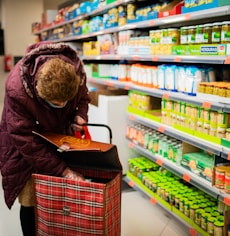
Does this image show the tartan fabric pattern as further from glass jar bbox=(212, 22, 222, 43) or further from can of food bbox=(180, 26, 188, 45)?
can of food bbox=(180, 26, 188, 45)

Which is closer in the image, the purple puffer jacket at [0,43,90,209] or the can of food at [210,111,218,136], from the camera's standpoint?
the purple puffer jacket at [0,43,90,209]

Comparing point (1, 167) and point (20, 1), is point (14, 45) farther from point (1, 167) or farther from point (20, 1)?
point (1, 167)

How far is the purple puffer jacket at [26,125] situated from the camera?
1896 mm

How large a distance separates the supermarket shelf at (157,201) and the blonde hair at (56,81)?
5.44 feet

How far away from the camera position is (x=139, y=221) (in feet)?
10.4

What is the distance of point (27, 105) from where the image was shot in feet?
6.21

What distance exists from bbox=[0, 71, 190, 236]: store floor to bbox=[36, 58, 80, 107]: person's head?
163cm

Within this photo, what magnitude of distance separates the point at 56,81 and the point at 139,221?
190 centimetres

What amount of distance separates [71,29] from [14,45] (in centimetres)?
512

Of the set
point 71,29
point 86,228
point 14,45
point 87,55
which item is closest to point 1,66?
point 14,45

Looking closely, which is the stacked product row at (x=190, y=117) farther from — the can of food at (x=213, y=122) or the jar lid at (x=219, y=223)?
the jar lid at (x=219, y=223)

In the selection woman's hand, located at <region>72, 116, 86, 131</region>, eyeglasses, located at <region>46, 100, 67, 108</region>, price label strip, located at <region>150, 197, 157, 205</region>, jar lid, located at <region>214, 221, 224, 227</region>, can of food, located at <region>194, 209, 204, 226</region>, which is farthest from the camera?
price label strip, located at <region>150, 197, 157, 205</region>

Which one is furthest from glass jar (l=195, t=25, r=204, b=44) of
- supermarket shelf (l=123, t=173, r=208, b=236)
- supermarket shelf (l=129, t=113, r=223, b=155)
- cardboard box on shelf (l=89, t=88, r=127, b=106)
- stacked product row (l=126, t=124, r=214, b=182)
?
cardboard box on shelf (l=89, t=88, r=127, b=106)

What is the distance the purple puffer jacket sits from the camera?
6.22 feet
